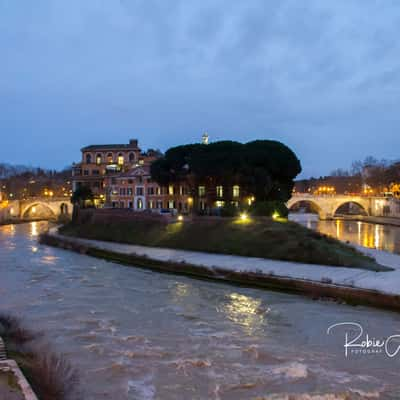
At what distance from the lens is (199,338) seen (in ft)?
44.0

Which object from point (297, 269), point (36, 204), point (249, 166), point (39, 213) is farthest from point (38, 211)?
point (297, 269)

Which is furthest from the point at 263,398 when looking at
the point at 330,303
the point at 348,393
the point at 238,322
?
the point at 330,303

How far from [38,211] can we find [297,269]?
73.7 m

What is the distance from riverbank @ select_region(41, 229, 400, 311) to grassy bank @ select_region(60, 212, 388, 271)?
2.88 ft

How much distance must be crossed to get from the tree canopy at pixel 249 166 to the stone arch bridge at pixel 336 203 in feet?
107

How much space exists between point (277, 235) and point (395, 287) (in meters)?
11.3

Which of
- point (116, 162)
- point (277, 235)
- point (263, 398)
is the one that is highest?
point (116, 162)

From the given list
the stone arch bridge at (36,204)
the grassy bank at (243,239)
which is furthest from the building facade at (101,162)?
the grassy bank at (243,239)

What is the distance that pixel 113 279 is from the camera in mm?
23000

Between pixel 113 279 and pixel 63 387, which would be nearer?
pixel 63 387

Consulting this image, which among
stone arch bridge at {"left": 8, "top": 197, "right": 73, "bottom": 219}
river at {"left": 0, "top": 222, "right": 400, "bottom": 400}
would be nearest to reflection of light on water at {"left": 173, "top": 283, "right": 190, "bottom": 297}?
river at {"left": 0, "top": 222, "right": 400, "bottom": 400}

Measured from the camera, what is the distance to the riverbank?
1712cm

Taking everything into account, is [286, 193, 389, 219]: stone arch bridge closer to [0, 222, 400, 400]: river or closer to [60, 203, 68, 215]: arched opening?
[60, 203, 68, 215]: arched opening

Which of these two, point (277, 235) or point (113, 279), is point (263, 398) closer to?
point (113, 279)
